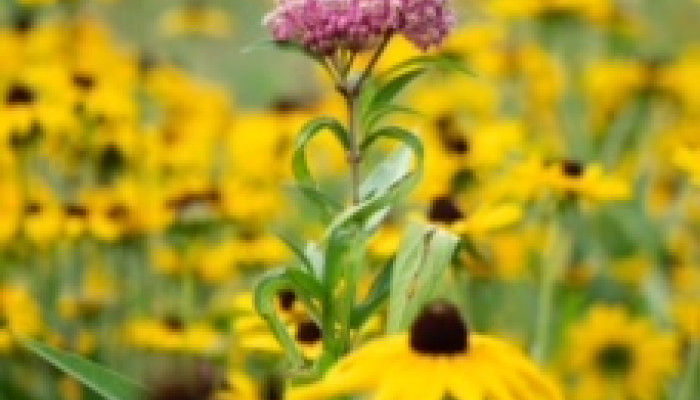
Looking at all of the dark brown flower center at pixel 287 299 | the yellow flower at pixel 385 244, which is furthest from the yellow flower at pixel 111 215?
the dark brown flower center at pixel 287 299

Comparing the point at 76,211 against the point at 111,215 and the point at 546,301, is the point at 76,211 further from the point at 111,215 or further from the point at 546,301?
the point at 546,301

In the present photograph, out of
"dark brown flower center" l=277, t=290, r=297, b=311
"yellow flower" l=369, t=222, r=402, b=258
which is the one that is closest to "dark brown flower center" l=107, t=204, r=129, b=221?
"yellow flower" l=369, t=222, r=402, b=258

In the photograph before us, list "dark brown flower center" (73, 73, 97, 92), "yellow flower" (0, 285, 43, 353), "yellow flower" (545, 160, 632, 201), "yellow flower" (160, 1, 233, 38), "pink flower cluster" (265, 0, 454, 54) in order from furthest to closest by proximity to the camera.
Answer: "yellow flower" (160, 1, 233, 38), "dark brown flower center" (73, 73, 97, 92), "yellow flower" (0, 285, 43, 353), "yellow flower" (545, 160, 632, 201), "pink flower cluster" (265, 0, 454, 54)

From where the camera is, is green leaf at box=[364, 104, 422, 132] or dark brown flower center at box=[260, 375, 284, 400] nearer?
green leaf at box=[364, 104, 422, 132]

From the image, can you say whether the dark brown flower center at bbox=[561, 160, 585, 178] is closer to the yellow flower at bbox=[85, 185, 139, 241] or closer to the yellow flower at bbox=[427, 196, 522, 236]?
the yellow flower at bbox=[427, 196, 522, 236]

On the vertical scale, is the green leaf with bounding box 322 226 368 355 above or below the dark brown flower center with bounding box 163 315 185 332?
above

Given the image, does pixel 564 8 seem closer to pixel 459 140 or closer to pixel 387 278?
pixel 459 140

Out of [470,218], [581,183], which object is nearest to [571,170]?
[581,183]
